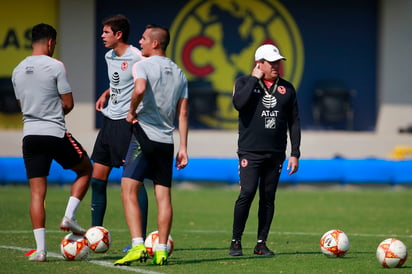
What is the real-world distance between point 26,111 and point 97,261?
1621 mm

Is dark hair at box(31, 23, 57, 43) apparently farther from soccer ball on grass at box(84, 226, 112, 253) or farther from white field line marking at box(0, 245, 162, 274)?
white field line marking at box(0, 245, 162, 274)

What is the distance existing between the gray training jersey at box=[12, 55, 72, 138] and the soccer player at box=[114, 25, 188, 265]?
0.78m

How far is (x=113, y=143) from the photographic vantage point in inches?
389

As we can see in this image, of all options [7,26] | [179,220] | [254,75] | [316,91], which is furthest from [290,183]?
[254,75]

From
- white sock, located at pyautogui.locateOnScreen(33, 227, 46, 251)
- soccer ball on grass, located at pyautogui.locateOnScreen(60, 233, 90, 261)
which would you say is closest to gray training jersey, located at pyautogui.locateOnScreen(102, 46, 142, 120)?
soccer ball on grass, located at pyautogui.locateOnScreen(60, 233, 90, 261)

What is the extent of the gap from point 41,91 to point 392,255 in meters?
3.71

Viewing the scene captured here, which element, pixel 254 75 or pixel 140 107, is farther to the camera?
pixel 254 75

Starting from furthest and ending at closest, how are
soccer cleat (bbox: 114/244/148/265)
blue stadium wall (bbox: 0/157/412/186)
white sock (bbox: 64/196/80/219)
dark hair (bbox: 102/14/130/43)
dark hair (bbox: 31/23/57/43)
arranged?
blue stadium wall (bbox: 0/157/412/186)
dark hair (bbox: 102/14/130/43)
white sock (bbox: 64/196/80/219)
dark hair (bbox: 31/23/57/43)
soccer cleat (bbox: 114/244/148/265)

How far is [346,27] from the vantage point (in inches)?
1141

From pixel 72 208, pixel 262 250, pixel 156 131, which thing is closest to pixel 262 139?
pixel 262 250

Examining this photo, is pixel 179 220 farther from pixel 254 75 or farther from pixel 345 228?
pixel 254 75

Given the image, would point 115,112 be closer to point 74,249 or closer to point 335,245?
point 74,249

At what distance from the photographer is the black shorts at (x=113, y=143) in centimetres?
984

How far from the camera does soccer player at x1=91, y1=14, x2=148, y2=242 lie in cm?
973
